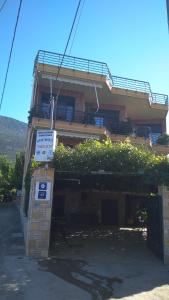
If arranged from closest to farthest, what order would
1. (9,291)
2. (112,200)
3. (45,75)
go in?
1. (9,291)
2. (45,75)
3. (112,200)

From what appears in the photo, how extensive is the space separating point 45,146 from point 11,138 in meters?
74.9

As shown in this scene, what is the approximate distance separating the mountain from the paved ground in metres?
57.8

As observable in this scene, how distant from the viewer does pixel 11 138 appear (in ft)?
276

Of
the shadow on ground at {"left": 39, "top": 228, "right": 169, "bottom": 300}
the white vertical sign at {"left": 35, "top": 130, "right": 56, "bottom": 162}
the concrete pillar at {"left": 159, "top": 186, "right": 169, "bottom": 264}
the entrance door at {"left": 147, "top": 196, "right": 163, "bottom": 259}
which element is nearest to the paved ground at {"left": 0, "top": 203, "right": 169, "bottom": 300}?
the shadow on ground at {"left": 39, "top": 228, "right": 169, "bottom": 300}

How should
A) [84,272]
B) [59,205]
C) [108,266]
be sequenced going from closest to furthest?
[84,272]
[108,266]
[59,205]

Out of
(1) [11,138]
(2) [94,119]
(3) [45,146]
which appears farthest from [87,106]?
(1) [11,138]

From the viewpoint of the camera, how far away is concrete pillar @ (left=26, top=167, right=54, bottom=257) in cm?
1094

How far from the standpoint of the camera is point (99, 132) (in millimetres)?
20250

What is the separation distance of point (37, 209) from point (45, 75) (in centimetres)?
1115

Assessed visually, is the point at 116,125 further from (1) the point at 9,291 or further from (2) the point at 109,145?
(1) the point at 9,291

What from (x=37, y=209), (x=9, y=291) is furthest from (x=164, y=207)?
(x=9, y=291)

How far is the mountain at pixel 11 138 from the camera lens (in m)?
74.1

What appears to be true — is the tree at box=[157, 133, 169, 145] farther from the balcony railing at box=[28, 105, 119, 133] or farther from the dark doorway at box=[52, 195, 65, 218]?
the dark doorway at box=[52, 195, 65, 218]

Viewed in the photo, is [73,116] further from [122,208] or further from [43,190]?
[43,190]
